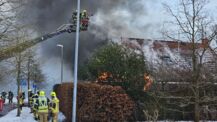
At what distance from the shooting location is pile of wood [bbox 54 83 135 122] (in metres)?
22.2

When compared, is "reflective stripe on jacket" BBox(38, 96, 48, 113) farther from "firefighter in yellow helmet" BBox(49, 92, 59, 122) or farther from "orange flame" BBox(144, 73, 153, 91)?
"orange flame" BBox(144, 73, 153, 91)

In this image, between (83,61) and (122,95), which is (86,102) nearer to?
(122,95)

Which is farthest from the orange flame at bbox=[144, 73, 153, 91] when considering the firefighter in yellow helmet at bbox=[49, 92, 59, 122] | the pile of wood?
the firefighter in yellow helmet at bbox=[49, 92, 59, 122]

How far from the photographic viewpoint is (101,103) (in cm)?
2231

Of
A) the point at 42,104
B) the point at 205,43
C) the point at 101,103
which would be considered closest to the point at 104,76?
the point at 101,103

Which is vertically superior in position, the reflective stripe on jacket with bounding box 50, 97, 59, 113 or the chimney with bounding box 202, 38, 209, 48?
the chimney with bounding box 202, 38, 209, 48

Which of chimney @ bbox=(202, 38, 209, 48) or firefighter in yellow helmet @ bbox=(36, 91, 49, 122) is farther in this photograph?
firefighter in yellow helmet @ bbox=(36, 91, 49, 122)

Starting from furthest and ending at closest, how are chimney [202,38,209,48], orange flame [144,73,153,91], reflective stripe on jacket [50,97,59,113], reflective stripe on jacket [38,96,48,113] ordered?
orange flame [144,73,153,91] → reflective stripe on jacket [50,97,59,113] → reflective stripe on jacket [38,96,48,113] → chimney [202,38,209,48]

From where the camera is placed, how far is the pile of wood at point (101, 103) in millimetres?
22156

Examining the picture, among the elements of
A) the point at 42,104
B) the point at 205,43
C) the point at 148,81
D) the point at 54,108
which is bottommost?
the point at 54,108

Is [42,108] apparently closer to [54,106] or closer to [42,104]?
[42,104]

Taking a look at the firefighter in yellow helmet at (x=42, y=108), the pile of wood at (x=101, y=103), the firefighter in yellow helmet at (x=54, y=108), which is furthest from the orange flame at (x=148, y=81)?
the firefighter in yellow helmet at (x=42, y=108)

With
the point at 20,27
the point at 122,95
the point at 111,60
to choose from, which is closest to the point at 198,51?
the point at 122,95

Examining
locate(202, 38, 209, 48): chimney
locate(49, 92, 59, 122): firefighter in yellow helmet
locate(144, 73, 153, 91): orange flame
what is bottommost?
locate(49, 92, 59, 122): firefighter in yellow helmet
